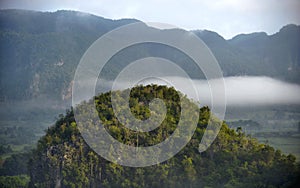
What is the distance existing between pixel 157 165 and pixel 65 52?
72467 mm

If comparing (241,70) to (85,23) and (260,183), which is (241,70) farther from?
(260,183)

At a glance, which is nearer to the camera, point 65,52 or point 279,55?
point 65,52

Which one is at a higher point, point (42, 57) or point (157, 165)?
point (42, 57)

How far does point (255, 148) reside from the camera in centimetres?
2178

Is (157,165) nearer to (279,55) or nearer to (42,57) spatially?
(42,57)

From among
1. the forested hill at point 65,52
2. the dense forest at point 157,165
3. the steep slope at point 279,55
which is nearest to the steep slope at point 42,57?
the forested hill at point 65,52

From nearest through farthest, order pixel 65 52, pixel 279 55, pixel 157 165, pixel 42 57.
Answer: pixel 157 165 < pixel 65 52 < pixel 42 57 < pixel 279 55

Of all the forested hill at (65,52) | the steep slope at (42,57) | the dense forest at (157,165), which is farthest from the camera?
the forested hill at (65,52)

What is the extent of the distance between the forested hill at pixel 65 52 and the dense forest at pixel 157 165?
54838mm

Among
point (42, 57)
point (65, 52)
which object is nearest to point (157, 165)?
point (65, 52)

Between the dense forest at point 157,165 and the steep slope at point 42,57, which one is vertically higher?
the steep slope at point 42,57

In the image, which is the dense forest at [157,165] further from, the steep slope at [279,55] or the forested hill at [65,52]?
the steep slope at [279,55]

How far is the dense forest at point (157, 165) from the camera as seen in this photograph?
19905 millimetres

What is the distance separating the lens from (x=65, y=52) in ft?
296
